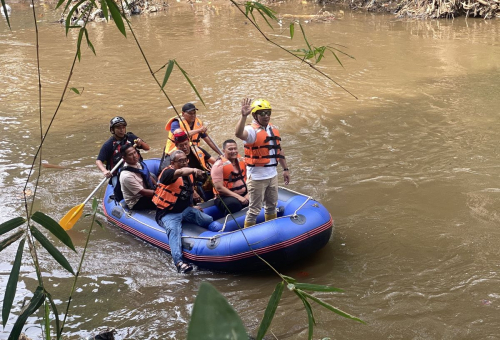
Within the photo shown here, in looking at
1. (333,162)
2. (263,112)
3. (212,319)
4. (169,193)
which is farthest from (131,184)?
(212,319)

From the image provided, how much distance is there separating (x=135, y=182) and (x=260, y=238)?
5.18 feet

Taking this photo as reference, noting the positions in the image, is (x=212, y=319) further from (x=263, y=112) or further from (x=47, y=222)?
(x=263, y=112)

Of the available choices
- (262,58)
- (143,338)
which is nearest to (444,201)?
(143,338)

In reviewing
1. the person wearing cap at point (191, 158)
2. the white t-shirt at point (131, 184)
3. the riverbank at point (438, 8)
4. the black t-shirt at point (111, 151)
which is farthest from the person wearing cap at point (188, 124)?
the riverbank at point (438, 8)

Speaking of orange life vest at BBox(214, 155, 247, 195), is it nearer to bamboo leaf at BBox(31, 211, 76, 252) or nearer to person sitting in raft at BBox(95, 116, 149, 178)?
person sitting in raft at BBox(95, 116, 149, 178)

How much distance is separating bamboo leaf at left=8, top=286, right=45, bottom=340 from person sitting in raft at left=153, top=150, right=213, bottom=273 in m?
3.26

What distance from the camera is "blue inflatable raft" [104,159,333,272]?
4.80 meters

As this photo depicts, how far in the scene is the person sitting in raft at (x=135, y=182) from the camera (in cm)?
554

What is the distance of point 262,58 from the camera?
43.9 feet

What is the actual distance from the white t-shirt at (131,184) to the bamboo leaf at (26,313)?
3.82m

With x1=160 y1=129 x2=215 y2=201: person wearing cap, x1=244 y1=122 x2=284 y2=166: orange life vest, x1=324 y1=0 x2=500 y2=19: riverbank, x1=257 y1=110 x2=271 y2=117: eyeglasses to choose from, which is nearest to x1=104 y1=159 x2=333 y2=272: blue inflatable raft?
x1=244 y1=122 x2=284 y2=166: orange life vest

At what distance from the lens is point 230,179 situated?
5.72 m

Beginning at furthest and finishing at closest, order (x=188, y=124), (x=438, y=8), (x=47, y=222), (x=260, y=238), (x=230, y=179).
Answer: (x=438, y=8), (x=188, y=124), (x=230, y=179), (x=260, y=238), (x=47, y=222)

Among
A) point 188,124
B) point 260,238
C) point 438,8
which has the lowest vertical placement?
point 260,238
